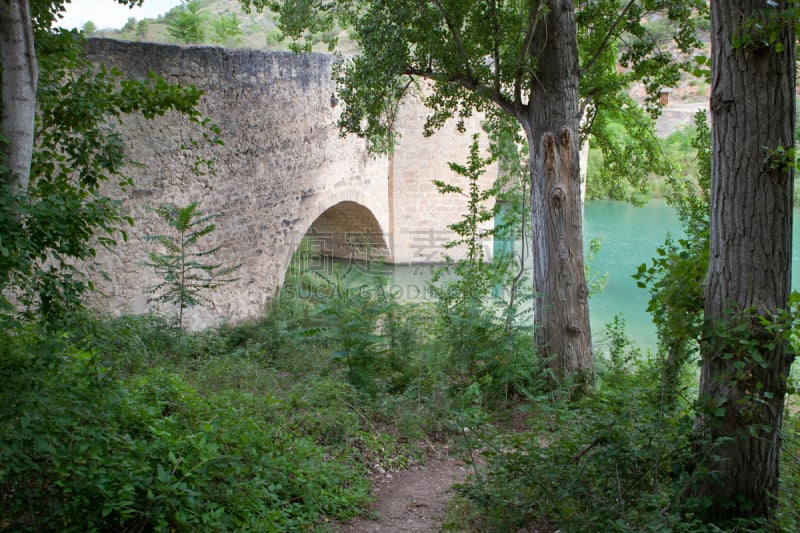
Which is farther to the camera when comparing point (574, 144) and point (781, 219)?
point (574, 144)

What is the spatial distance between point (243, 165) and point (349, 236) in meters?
5.62

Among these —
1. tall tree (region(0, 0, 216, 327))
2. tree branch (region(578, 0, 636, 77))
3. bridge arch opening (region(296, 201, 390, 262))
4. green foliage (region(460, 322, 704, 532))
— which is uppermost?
tree branch (region(578, 0, 636, 77))

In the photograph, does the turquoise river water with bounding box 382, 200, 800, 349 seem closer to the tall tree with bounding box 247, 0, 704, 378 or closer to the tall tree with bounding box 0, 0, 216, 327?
the tall tree with bounding box 247, 0, 704, 378

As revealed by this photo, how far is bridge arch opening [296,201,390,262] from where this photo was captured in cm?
1262

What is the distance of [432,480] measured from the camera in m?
4.19

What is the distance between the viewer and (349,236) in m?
13.5

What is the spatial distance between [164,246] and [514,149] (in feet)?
15.1

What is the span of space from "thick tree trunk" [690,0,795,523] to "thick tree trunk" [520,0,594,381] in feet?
9.64

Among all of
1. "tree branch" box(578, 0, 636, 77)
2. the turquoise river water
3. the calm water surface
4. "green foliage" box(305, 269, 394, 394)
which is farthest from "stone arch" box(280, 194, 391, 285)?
"tree branch" box(578, 0, 636, 77)

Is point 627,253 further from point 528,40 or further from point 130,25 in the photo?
point 130,25

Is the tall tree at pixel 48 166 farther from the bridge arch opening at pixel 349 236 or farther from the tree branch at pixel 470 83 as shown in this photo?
the bridge arch opening at pixel 349 236

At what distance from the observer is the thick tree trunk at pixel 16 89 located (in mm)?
2732

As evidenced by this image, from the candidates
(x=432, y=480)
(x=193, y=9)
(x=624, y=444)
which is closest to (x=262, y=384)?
(x=432, y=480)

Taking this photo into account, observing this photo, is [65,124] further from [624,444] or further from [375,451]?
A: [624,444]
